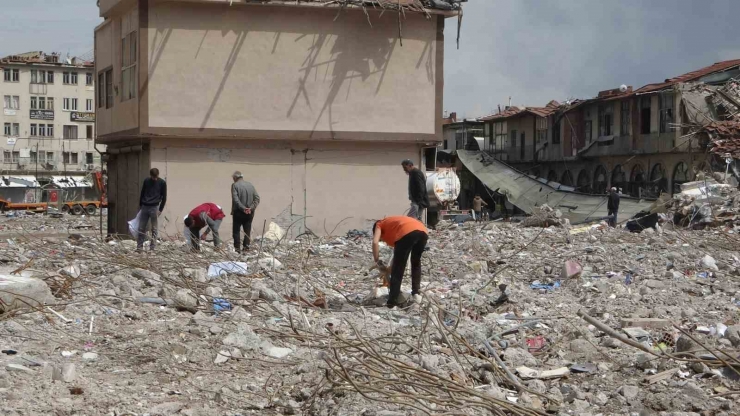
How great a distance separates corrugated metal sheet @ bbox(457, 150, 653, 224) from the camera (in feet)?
103

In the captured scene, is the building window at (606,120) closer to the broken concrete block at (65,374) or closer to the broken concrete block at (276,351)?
the broken concrete block at (276,351)

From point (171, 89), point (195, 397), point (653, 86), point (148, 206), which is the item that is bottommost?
point (195, 397)

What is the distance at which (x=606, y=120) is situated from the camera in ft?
153

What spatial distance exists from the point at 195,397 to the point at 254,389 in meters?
0.44

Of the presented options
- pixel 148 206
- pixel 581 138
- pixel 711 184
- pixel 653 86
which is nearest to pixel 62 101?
pixel 581 138

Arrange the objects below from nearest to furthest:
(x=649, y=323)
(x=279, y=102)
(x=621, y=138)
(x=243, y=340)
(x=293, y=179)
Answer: (x=243, y=340) < (x=649, y=323) < (x=279, y=102) < (x=293, y=179) < (x=621, y=138)

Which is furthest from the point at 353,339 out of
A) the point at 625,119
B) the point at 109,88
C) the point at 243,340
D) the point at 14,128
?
the point at 14,128

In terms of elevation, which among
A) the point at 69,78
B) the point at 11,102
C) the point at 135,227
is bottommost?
the point at 135,227

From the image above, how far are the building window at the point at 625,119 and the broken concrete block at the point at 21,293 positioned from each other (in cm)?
3877

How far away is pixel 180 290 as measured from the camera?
997cm

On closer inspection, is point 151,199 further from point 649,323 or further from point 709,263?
point 649,323

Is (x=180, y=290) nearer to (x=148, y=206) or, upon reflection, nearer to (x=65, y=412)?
(x=65, y=412)

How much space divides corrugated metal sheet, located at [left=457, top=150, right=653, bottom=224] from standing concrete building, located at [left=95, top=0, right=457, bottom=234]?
32.3 feet

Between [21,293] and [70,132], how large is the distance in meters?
80.2
